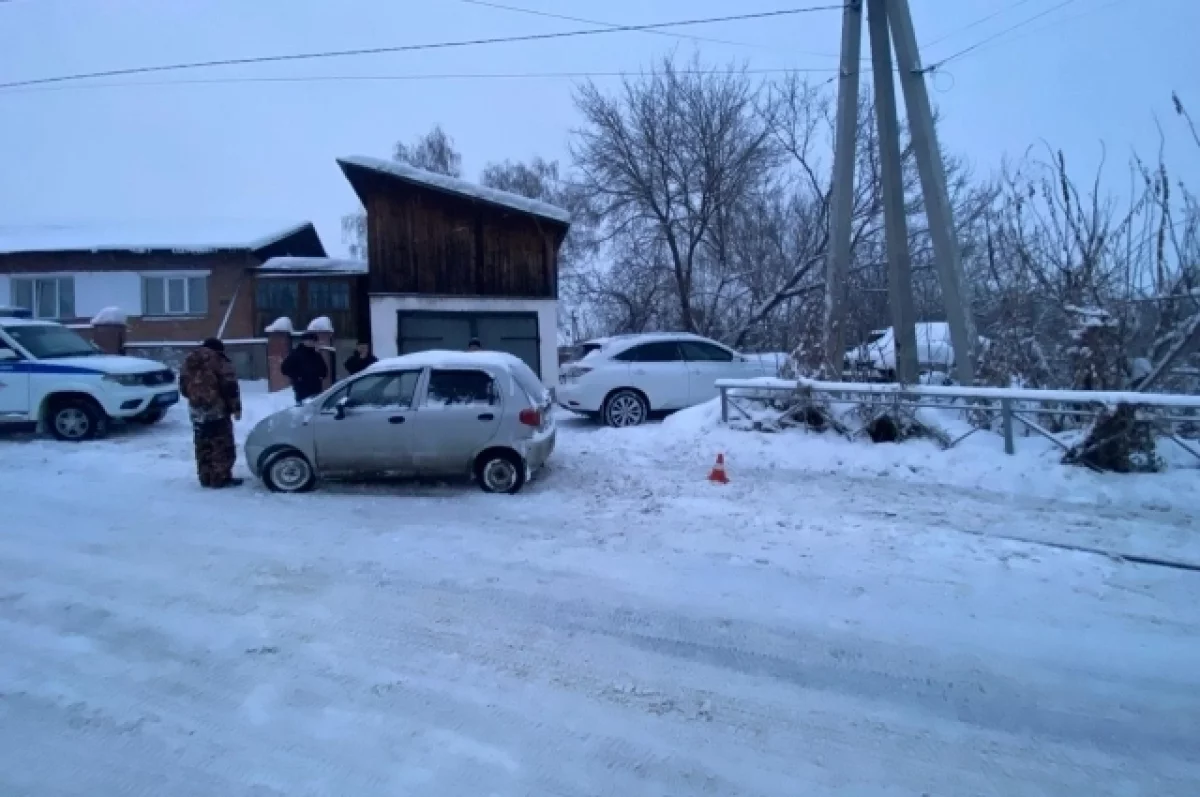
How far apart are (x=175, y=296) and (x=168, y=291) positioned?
233mm

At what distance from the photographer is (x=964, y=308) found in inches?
463

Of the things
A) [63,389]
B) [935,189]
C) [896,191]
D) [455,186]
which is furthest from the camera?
[455,186]

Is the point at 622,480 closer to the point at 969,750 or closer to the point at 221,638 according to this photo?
the point at 221,638

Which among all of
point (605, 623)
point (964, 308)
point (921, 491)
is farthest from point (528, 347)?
point (605, 623)

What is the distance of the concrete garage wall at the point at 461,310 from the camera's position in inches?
805

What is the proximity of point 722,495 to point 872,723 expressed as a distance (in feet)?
15.9

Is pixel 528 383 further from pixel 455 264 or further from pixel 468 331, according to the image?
pixel 455 264


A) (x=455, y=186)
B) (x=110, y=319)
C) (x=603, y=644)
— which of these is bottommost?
(x=603, y=644)

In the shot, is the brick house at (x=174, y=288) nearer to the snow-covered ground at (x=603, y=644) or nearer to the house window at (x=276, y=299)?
the house window at (x=276, y=299)

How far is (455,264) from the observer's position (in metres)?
21.0

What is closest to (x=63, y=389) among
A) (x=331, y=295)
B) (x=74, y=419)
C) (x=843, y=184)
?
(x=74, y=419)

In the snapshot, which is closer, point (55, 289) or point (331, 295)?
point (331, 295)

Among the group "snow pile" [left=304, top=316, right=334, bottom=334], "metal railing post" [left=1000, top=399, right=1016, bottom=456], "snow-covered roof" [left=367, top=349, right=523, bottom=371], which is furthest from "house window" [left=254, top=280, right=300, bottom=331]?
"metal railing post" [left=1000, top=399, right=1016, bottom=456]

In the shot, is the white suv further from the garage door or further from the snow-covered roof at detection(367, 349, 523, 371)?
the garage door
